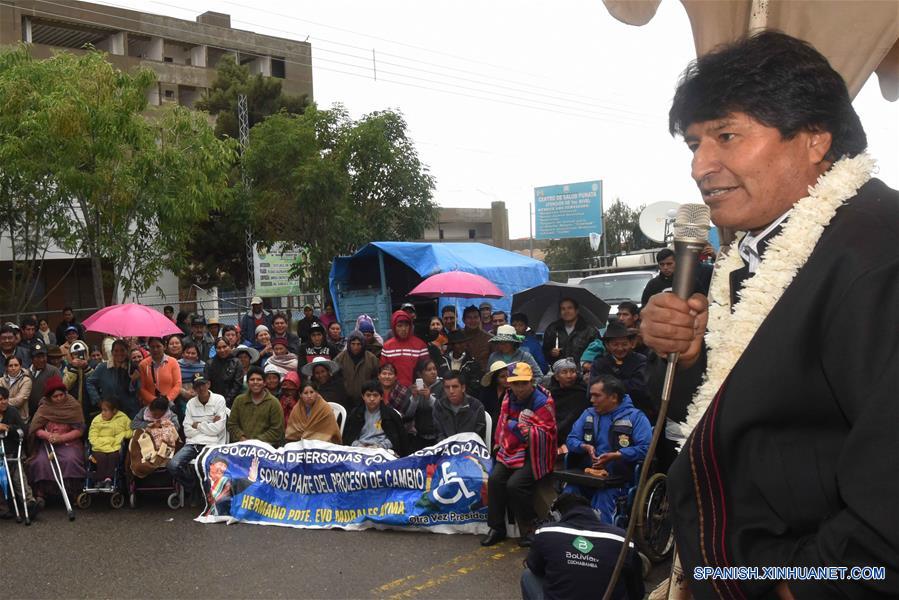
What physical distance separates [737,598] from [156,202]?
16.5 meters

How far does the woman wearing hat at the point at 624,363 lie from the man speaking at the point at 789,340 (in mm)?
6119

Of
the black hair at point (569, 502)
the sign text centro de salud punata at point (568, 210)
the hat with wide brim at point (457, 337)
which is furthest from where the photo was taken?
the sign text centro de salud punata at point (568, 210)

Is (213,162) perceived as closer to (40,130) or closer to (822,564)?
(40,130)

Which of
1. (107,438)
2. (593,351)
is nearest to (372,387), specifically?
(593,351)

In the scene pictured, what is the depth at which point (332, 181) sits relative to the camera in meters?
20.9

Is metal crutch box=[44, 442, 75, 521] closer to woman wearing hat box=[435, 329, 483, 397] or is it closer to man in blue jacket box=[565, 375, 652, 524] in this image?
woman wearing hat box=[435, 329, 483, 397]

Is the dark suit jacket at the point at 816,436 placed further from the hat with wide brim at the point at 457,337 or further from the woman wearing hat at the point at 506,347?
the hat with wide brim at the point at 457,337

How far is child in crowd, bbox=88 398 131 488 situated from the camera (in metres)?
9.34

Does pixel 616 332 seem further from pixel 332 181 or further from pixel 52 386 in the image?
pixel 332 181

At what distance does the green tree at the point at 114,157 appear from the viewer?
15.3 metres

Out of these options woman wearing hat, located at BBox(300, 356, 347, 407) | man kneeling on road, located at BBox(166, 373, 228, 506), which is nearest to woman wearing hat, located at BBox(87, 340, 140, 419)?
man kneeling on road, located at BBox(166, 373, 228, 506)

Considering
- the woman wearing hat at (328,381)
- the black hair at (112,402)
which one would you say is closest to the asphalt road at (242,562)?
the black hair at (112,402)

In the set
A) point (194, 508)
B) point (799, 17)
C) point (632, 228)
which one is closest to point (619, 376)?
point (194, 508)

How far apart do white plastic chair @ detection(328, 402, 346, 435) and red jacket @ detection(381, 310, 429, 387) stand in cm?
86
